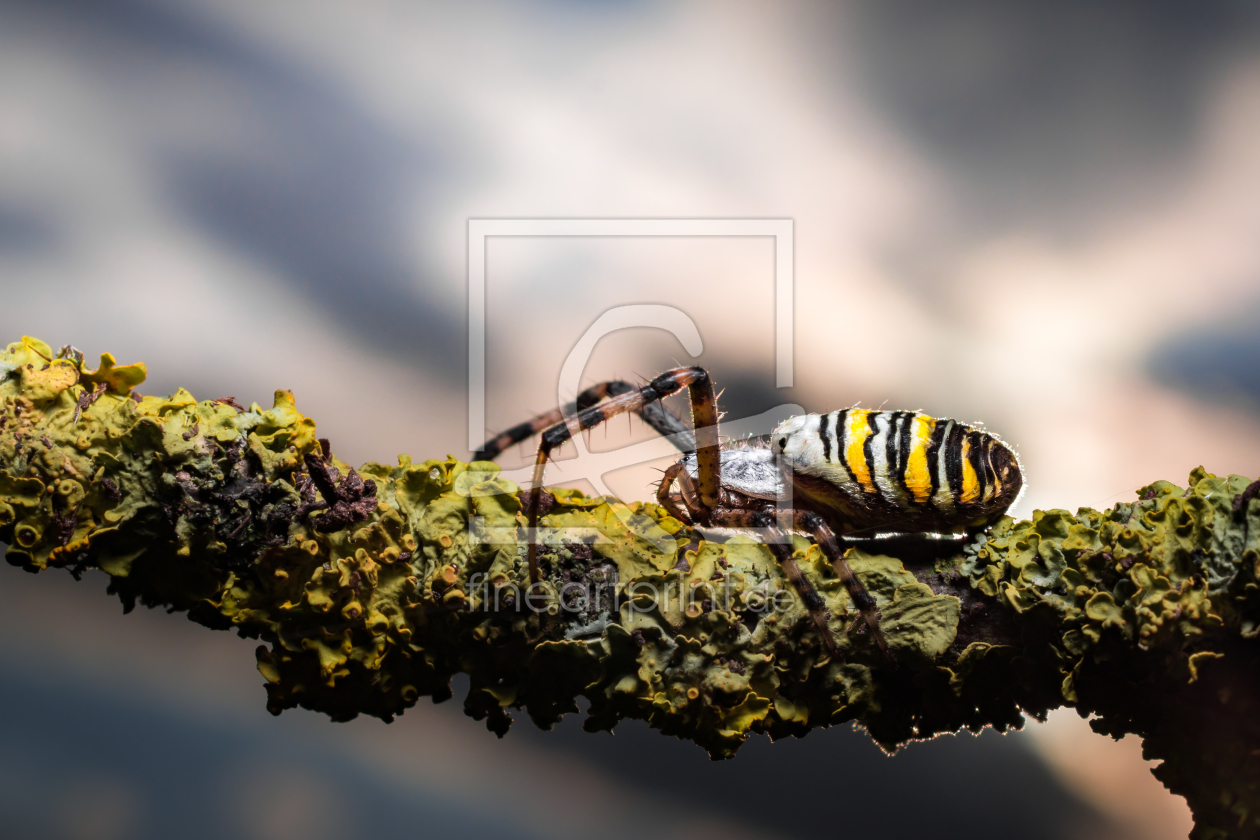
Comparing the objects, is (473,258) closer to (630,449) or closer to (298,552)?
(630,449)

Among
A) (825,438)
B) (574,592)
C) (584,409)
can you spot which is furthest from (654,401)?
(574,592)

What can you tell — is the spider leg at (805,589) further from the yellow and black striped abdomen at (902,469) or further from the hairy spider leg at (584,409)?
the hairy spider leg at (584,409)

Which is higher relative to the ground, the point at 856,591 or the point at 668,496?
the point at 668,496

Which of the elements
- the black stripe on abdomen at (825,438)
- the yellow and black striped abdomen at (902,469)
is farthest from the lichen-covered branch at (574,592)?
the black stripe on abdomen at (825,438)

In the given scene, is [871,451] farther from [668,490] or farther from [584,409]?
[584,409]

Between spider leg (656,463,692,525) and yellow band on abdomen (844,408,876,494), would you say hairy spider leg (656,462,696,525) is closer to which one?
spider leg (656,463,692,525)

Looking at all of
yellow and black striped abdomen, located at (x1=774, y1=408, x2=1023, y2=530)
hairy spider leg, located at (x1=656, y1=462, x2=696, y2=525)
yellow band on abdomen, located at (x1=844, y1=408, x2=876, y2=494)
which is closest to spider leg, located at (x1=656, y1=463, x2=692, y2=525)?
hairy spider leg, located at (x1=656, y1=462, x2=696, y2=525)
